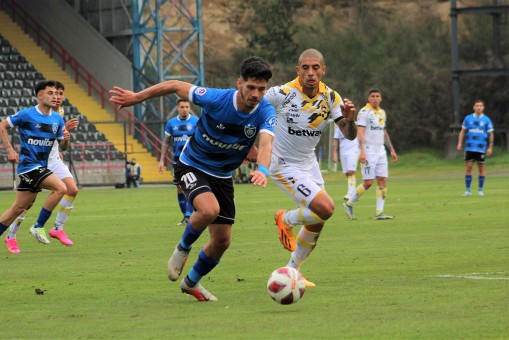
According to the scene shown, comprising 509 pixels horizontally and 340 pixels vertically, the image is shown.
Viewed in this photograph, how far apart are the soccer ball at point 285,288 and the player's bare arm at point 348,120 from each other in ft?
7.22

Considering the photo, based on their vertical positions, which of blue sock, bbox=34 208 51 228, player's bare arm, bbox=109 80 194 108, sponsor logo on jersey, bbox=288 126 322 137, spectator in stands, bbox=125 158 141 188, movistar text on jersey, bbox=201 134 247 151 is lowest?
spectator in stands, bbox=125 158 141 188

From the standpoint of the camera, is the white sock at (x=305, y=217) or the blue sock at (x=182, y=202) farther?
the blue sock at (x=182, y=202)

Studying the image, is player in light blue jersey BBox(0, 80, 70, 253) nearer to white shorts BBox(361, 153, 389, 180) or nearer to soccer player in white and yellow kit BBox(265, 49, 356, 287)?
soccer player in white and yellow kit BBox(265, 49, 356, 287)

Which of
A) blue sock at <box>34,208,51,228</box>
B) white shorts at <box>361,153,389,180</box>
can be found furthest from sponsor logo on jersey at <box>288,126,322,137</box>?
white shorts at <box>361,153,389,180</box>

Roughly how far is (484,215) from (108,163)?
24874 mm

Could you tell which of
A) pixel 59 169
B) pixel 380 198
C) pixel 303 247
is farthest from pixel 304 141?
pixel 380 198

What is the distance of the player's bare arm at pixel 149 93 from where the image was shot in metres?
10.3

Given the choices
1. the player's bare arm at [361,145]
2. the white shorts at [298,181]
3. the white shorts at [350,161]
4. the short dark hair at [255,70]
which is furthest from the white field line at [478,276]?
the white shorts at [350,161]

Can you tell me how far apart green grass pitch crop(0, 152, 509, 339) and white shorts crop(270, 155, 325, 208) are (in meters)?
0.87

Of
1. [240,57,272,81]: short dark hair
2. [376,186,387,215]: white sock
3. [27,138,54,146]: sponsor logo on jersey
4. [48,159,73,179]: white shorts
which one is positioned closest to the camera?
[240,57,272,81]: short dark hair

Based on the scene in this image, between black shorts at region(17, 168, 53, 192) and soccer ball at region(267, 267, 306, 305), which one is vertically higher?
black shorts at region(17, 168, 53, 192)

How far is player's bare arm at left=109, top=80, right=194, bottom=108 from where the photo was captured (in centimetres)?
1030

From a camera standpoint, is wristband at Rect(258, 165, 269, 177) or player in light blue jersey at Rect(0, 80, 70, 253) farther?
player in light blue jersey at Rect(0, 80, 70, 253)

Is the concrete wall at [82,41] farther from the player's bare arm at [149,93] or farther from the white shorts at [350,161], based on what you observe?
the player's bare arm at [149,93]
